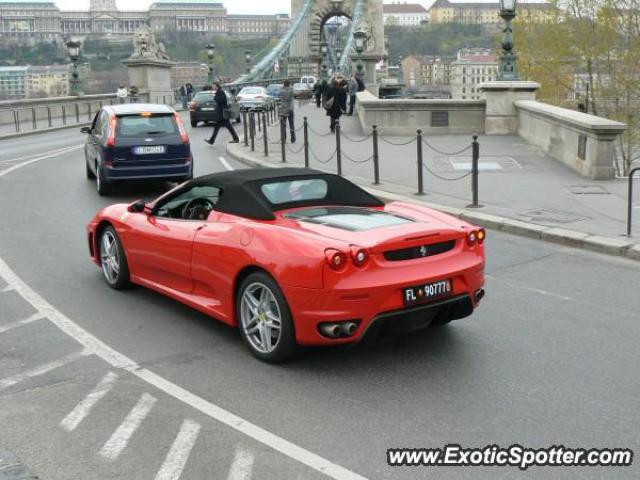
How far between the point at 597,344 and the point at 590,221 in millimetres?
5009

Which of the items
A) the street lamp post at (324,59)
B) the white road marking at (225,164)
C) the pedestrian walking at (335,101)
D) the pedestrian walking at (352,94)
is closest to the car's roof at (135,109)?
the white road marking at (225,164)

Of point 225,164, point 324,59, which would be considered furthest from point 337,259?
point 324,59

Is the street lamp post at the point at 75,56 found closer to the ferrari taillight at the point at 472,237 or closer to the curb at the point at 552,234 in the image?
the curb at the point at 552,234

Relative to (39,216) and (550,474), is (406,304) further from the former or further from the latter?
(39,216)

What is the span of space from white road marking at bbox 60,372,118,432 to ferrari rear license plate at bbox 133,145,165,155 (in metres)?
9.69

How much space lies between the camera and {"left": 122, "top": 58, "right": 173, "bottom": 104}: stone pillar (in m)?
49.9

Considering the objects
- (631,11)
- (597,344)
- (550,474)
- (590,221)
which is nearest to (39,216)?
(590,221)

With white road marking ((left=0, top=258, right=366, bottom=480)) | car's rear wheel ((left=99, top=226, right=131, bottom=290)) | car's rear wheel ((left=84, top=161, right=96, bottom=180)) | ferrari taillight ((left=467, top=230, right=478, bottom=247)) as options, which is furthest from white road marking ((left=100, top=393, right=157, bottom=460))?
car's rear wheel ((left=84, top=161, right=96, bottom=180))

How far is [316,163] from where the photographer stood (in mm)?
18844

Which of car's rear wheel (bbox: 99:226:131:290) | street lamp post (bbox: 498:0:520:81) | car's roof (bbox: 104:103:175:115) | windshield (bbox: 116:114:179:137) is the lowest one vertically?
car's rear wheel (bbox: 99:226:131:290)

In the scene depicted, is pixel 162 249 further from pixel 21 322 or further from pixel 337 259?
pixel 337 259

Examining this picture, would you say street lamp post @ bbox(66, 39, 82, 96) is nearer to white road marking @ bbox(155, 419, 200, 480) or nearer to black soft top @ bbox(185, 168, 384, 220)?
black soft top @ bbox(185, 168, 384, 220)

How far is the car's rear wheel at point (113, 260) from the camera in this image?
26.1 ft

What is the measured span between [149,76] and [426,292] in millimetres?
47101
